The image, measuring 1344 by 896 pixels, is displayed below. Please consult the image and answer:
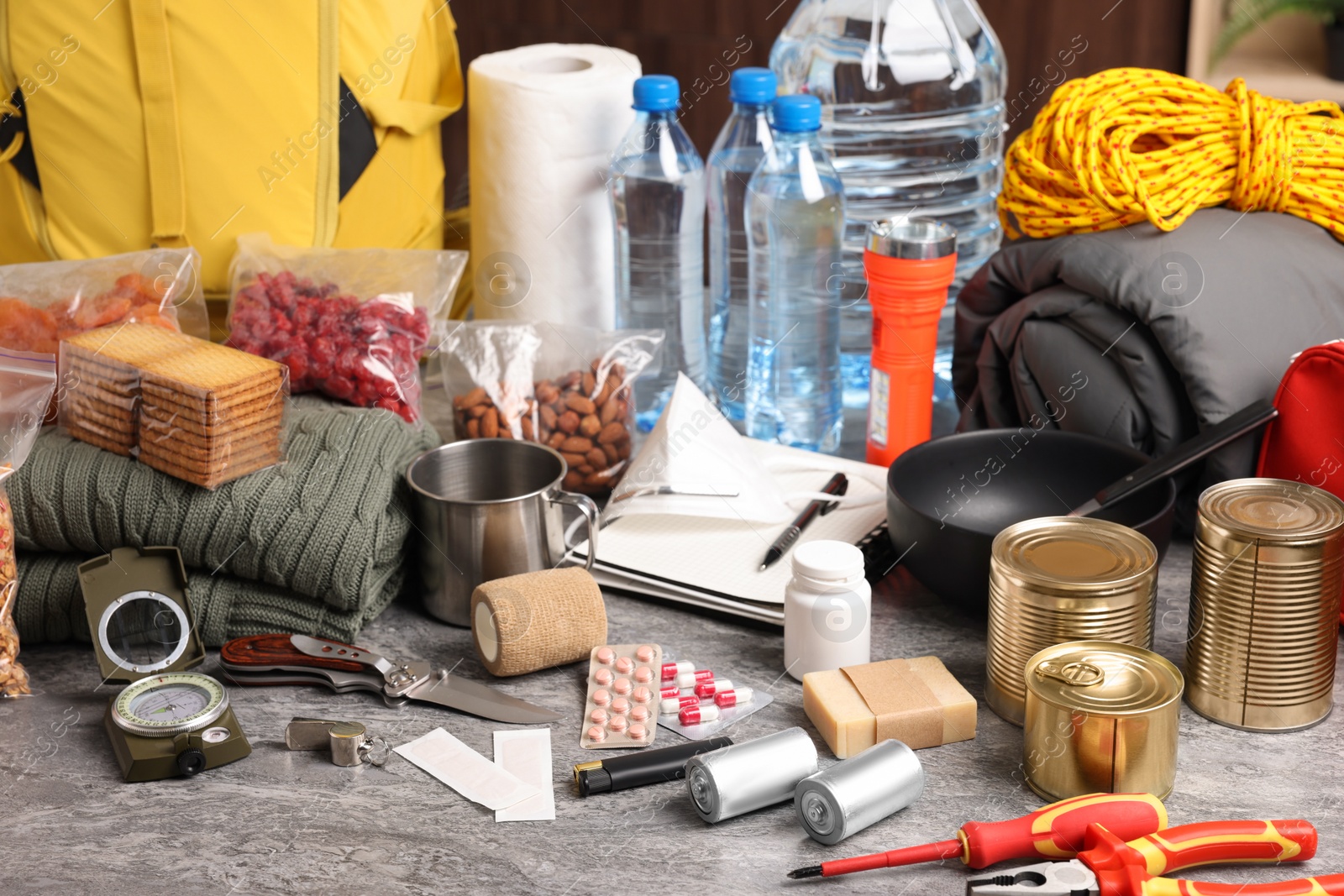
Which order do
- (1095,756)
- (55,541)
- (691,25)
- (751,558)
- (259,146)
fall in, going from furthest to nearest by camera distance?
(691,25)
(259,146)
(751,558)
(55,541)
(1095,756)

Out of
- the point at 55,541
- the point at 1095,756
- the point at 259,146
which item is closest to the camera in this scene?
the point at 1095,756

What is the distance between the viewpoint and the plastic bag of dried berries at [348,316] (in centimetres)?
117

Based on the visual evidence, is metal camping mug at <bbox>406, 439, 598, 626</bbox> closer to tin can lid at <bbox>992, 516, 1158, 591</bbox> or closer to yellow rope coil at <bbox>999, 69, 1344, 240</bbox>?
tin can lid at <bbox>992, 516, 1158, 591</bbox>

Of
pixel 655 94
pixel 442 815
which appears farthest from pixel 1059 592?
pixel 655 94

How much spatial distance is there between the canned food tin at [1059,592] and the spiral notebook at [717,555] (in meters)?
0.19

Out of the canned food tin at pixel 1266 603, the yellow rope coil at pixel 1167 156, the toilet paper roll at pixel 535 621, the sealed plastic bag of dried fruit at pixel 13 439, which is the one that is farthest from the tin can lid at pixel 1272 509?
the sealed plastic bag of dried fruit at pixel 13 439

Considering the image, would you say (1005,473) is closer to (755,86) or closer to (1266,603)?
(1266,603)

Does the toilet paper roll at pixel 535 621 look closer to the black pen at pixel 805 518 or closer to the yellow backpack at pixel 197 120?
the black pen at pixel 805 518

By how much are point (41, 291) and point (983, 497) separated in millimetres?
865

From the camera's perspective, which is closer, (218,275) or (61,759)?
(61,759)

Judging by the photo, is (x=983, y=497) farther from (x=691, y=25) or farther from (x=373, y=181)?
(x=691, y=25)

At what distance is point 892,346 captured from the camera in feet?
3.92

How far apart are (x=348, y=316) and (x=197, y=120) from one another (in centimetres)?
31

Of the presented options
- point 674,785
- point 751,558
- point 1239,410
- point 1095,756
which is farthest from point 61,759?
point 1239,410
